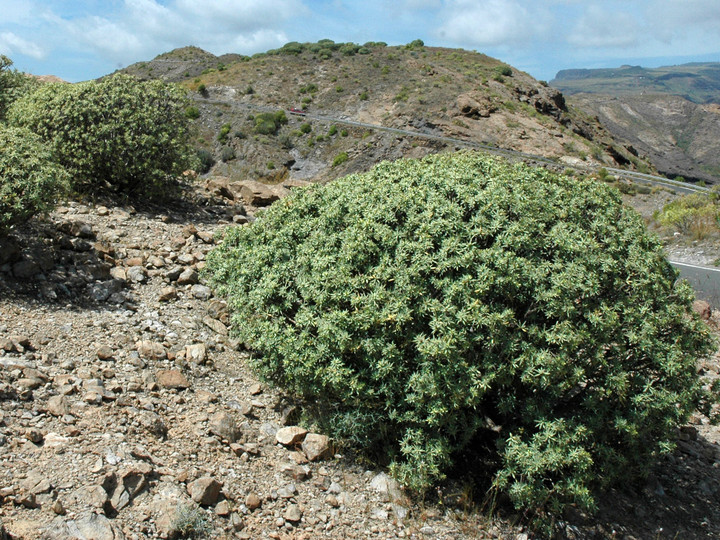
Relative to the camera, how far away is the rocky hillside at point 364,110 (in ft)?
113

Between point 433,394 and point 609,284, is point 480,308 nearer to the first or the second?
point 433,394

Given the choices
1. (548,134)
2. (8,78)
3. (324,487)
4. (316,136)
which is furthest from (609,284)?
(316,136)

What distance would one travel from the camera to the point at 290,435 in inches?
184

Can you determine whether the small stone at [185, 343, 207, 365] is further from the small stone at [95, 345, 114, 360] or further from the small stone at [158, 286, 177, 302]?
the small stone at [158, 286, 177, 302]

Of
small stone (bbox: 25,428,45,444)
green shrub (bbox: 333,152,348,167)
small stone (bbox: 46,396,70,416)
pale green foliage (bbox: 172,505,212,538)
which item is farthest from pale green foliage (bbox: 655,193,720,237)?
green shrub (bbox: 333,152,348,167)

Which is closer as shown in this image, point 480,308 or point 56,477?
point 56,477

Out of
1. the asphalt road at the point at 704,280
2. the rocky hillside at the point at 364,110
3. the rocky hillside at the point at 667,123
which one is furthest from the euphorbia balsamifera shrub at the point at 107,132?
the rocky hillside at the point at 667,123

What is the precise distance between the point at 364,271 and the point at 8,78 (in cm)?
1116

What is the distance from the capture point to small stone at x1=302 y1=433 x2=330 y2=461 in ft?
14.9

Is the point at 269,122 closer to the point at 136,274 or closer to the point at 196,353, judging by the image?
the point at 136,274

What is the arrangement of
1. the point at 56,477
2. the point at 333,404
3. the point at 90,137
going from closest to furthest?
the point at 56,477 < the point at 333,404 < the point at 90,137

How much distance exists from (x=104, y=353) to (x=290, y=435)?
5.75 ft

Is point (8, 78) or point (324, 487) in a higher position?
point (8, 78)

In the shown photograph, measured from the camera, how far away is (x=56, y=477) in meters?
3.58
